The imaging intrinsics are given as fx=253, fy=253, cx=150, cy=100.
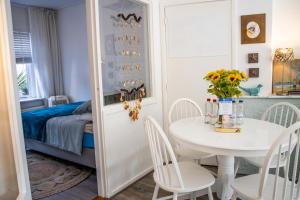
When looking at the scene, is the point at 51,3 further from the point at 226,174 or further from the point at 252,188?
the point at 252,188

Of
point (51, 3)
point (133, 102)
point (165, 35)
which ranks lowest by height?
point (133, 102)

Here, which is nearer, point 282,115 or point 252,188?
point 252,188

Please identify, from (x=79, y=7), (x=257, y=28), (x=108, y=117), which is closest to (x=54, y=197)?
(x=108, y=117)

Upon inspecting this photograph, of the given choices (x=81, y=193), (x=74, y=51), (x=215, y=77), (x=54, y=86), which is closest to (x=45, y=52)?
(x=74, y=51)

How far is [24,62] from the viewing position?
501 centimetres

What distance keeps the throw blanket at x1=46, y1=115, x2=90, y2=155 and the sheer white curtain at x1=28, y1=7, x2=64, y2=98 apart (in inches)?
77.9

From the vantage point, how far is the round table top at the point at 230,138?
5.08ft

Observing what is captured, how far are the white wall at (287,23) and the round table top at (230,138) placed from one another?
144 cm

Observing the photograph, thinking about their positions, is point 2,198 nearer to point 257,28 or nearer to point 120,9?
point 120,9

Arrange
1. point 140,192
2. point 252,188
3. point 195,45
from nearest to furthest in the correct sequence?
point 252,188, point 140,192, point 195,45

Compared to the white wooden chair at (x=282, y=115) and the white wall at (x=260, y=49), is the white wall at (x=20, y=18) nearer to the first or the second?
the white wall at (x=260, y=49)

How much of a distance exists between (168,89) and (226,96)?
1.43 metres

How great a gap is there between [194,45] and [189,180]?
188 cm

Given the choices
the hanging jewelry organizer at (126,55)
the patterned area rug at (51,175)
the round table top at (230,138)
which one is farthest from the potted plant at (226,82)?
the patterned area rug at (51,175)
